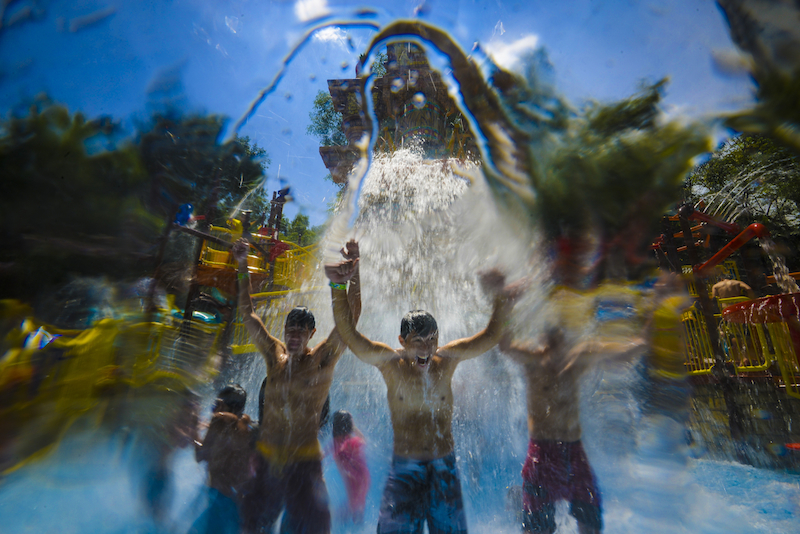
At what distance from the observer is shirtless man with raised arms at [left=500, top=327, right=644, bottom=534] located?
2480 millimetres

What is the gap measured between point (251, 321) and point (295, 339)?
37cm

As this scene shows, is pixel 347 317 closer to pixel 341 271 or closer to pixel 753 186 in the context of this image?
pixel 341 271

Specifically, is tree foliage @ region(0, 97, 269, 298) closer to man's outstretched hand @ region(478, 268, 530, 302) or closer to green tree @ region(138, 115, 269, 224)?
green tree @ region(138, 115, 269, 224)

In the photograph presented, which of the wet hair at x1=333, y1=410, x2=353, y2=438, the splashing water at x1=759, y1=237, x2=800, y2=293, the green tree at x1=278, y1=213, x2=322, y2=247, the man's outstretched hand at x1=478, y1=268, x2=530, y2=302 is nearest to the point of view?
the man's outstretched hand at x1=478, y1=268, x2=530, y2=302

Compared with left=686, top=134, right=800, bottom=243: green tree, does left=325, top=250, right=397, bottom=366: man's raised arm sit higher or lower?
lower

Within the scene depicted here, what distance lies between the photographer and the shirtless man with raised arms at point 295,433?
246cm

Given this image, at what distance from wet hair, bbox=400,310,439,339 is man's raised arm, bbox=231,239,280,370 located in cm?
103

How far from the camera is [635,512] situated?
325cm

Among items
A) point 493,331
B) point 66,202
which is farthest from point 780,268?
point 66,202

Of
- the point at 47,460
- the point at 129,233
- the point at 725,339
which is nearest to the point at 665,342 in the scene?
the point at 725,339

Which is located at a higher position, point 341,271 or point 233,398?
point 341,271

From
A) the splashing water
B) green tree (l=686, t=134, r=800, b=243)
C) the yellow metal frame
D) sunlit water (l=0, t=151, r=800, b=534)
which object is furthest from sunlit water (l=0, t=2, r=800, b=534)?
green tree (l=686, t=134, r=800, b=243)

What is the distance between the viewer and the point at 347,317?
2404mm

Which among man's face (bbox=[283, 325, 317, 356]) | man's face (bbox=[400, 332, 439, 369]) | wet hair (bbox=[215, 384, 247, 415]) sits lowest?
wet hair (bbox=[215, 384, 247, 415])
